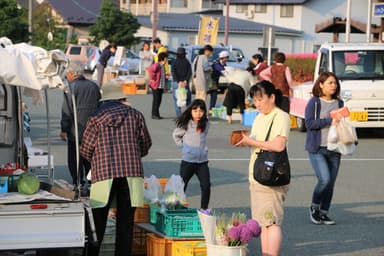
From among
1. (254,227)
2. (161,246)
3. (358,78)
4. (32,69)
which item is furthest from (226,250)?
(358,78)

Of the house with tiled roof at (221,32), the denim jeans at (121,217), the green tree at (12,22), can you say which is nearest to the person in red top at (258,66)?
the denim jeans at (121,217)

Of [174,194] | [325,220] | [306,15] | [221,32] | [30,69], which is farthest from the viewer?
[306,15]

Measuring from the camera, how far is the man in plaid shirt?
8.40 meters

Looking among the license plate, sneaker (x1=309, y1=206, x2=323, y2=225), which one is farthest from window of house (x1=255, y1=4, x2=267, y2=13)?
sneaker (x1=309, y1=206, x2=323, y2=225)

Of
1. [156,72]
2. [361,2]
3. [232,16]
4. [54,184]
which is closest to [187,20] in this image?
[232,16]

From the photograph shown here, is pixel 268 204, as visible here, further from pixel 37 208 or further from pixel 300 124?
pixel 300 124

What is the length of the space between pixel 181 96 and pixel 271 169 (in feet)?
54.1

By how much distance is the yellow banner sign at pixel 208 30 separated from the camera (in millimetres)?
45531

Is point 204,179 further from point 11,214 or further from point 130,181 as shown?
point 11,214

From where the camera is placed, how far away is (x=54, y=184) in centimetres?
946

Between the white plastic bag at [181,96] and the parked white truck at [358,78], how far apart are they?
12.8ft

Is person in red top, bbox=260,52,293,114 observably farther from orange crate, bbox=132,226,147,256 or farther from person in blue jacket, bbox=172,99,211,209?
orange crate, bbox=132,226,147,256

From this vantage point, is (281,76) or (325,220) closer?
(325,220)

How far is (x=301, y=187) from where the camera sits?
14.3m
